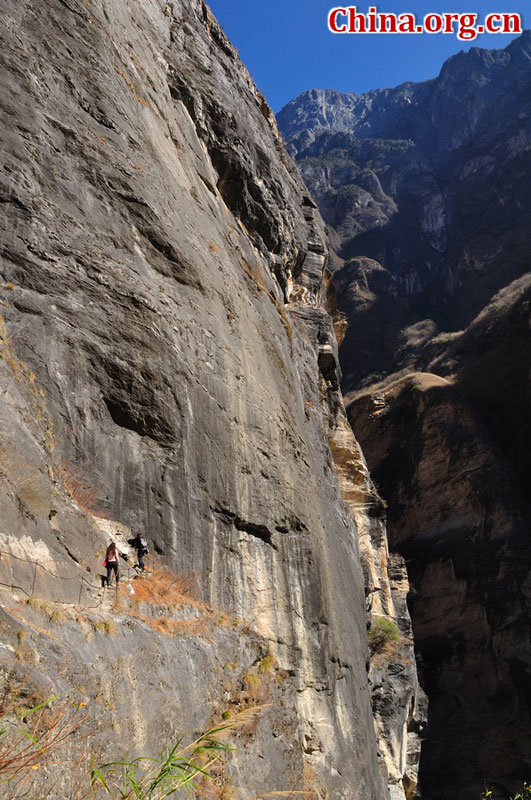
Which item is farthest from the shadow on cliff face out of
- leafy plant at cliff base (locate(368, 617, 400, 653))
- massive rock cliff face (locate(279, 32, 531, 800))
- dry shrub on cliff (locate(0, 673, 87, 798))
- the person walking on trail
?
dry shrub on cliff (locate(0, 673, 87, 798))

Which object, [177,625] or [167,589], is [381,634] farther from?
[177,625]

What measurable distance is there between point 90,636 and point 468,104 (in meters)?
132

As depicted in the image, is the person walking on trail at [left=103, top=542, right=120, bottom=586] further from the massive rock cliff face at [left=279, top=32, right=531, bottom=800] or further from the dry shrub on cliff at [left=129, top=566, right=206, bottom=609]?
the massive rock cliff face at [left=279, top=32, right=531, bottom=800]

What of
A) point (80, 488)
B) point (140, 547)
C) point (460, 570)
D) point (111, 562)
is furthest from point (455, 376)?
point (111, 562)

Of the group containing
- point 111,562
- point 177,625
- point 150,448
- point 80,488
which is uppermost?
point 150,448

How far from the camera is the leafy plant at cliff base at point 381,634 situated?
71.5ft

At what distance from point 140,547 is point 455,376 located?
143ft

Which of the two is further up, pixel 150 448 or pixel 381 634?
pixel 150 448

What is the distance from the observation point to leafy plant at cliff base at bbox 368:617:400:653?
21781 millimetres

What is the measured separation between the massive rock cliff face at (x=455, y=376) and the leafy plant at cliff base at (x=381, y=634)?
10073 millimetres

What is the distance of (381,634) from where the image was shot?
72.5 ft

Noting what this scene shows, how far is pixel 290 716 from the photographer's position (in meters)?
9.93

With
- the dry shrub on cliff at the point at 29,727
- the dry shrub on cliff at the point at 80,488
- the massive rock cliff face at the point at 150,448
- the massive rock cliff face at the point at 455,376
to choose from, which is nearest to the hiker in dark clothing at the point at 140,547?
the massive rock cliff face at the point at 150,448

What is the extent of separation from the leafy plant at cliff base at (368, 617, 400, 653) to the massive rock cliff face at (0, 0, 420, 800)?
22.3 ft
